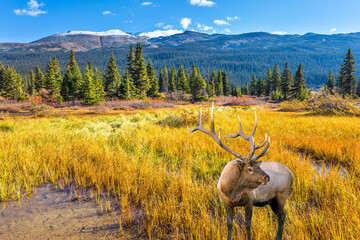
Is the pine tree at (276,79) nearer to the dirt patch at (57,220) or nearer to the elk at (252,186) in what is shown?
the elk at (252,186)

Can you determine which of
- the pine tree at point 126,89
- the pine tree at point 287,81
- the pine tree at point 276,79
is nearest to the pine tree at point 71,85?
the pine tree at point 126,89

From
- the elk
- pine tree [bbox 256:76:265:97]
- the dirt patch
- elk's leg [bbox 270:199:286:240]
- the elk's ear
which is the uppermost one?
the elk's ear

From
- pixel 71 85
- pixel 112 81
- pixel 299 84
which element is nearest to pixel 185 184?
pixel 112 81

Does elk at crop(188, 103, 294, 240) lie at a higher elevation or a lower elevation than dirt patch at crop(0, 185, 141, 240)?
higher

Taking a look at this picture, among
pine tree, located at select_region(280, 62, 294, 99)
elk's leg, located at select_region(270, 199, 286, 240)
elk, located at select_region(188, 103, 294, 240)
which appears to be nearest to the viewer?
elk, located at select_region(188, 103, 294, 240)

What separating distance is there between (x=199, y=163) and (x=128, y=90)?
3242 centimetres

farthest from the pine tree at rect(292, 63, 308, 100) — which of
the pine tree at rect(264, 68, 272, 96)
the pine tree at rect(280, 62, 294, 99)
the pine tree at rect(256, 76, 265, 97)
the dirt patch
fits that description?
the dirt patch

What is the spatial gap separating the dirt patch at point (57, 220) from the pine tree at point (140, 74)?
35.6 m

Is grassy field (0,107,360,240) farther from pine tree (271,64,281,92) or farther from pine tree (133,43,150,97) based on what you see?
pine tree (271,64,281,92)

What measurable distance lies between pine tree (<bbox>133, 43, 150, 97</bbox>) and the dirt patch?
35.6 m

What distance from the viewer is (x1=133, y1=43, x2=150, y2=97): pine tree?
3738 centimetres

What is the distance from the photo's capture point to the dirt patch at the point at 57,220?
231 cm

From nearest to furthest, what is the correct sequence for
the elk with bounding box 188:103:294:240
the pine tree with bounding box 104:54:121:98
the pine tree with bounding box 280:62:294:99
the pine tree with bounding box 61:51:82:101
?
1. the elk with bounding box 188:103:294:240
2. the pine tree with bounding box 61:51:82:101
3. the pine tree with bounding box 104:54:121:98
4. the pine tree with bounding box 280:62:294:99

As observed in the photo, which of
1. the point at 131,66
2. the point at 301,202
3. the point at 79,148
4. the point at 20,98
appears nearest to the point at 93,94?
the point at 131,66
